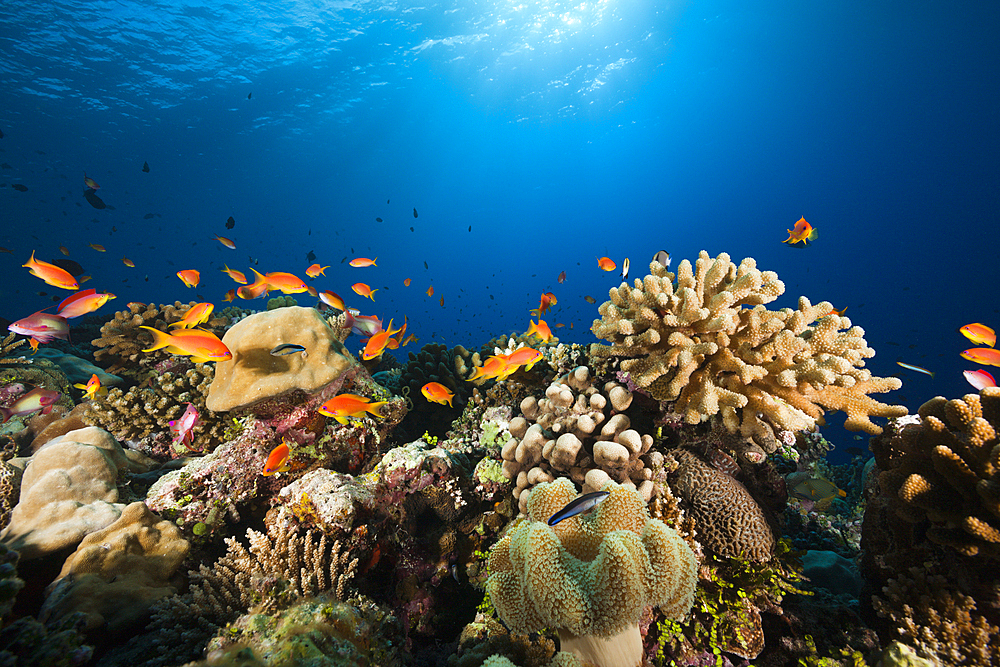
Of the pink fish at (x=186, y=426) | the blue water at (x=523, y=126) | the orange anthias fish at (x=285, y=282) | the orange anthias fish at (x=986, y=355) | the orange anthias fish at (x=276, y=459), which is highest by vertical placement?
the blue water at (x=523, y=126)

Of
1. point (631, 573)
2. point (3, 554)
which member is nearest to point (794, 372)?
point (631, 573)

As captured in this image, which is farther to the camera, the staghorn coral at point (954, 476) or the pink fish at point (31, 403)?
the pink fish at point (31, 403)

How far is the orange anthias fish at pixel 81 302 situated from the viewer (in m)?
4.37

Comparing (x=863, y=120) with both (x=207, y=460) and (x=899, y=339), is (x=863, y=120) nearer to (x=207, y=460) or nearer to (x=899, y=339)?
(x=899, y=339)

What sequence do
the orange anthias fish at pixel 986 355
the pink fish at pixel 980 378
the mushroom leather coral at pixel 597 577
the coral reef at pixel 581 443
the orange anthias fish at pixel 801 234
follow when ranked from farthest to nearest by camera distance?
the orange anthias fish at pixel 801 234 < the orange anthias fish at pixel 986 355 < the pink fish at pixel 980 378 < the coral reef at pixel 581 443 < the mushroom leather coral at pixel 597 577

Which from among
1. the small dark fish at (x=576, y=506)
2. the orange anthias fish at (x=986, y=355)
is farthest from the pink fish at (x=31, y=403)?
A: the orange anthias fish at (x=986, y=355)

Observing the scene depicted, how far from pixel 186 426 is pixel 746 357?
568cm

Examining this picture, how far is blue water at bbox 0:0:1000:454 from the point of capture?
87.6ft

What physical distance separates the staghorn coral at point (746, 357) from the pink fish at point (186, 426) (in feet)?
15.3

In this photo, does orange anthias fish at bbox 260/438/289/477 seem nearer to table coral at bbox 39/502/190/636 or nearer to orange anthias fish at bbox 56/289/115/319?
table coral at bbox 39/502/190/636

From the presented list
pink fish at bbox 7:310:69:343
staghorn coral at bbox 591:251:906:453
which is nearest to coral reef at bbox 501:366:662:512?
staghorn coral at bbox 591:251:906:453

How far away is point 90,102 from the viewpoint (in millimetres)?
27875

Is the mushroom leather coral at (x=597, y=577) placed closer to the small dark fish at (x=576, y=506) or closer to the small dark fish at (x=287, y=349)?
the small dark fish at (x=576, y=506)

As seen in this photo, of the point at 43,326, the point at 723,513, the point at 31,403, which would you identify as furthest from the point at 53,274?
the point at 723,513
